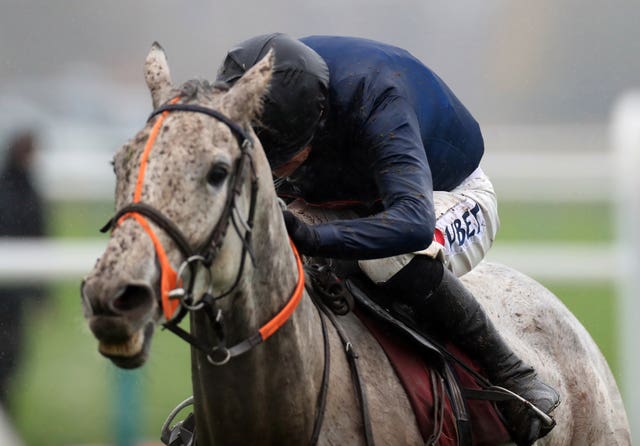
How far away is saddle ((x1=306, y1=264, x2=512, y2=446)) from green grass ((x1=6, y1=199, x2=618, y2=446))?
2.65 m

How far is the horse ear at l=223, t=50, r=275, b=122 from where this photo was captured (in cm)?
299

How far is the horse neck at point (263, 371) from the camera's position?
10.1 feet

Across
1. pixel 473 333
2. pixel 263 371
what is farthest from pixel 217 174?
pixel 473 333

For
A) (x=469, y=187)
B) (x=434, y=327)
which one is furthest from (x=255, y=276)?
(x=469, y=187)

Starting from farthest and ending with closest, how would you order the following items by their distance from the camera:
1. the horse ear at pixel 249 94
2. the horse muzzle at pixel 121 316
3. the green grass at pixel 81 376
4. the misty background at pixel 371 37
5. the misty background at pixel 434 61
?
1. the misty background at pixel 371 37
2. the misty background at pixel 434 61
3. the green grass at pixel 81 376
4. the horse ear at pixel 249 94
5. the horse muzzle at pixel 121 316

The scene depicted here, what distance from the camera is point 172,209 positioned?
2.75 m

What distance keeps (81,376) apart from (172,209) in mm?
5826

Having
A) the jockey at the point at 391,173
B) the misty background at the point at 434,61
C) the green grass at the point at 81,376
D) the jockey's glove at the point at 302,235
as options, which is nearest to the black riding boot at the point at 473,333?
the jockey at the point at 391,173

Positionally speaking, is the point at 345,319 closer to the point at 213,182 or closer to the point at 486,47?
the point at 213,182

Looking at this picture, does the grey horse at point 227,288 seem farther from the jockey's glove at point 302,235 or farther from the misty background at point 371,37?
the misty background at point 371,37

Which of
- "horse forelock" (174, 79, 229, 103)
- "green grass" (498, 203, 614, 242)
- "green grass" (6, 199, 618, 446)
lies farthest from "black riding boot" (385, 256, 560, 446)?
"green grass" (498, 203, 614, 242)

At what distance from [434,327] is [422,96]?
710mm

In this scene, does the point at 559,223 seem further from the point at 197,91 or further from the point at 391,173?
the point at 197,91

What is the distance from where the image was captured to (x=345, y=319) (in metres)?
3.55
